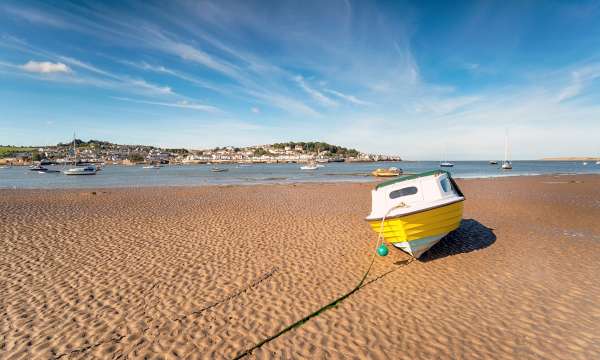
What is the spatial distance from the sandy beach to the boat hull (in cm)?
86

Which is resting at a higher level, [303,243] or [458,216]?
[458,216]

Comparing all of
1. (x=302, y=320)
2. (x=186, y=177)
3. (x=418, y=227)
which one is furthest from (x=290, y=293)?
(x=186, y=177)

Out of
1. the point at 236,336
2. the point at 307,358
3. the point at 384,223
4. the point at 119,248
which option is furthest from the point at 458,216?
the point at 119,248

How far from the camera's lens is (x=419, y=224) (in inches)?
400

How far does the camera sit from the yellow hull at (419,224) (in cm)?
1009

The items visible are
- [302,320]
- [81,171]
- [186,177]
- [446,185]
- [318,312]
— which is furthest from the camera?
[81,171]

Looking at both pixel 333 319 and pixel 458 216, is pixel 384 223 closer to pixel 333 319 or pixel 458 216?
pixel 458 216

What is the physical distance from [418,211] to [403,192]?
226cm

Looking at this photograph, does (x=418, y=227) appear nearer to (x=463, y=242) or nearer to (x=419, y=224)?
(x=419, y=224)

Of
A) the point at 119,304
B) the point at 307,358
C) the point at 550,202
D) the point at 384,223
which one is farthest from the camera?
the point at 550,202

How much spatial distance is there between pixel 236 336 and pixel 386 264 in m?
6.33

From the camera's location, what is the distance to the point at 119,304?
796 centimetres

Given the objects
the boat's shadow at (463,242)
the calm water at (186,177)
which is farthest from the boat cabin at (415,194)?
the calm water at (186,177)

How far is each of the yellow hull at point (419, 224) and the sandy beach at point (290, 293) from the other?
1164mm
